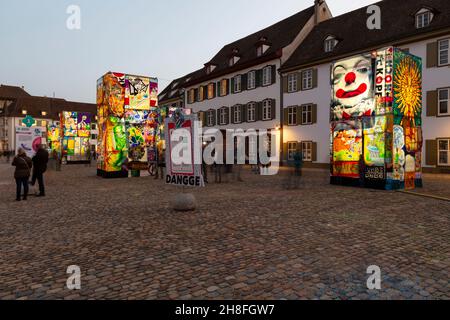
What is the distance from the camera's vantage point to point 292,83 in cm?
2803

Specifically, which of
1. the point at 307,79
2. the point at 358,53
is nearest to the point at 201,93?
the point at 307,79

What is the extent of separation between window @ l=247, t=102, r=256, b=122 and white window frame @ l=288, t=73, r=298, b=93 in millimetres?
4208

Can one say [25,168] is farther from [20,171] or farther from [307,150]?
[307,150]

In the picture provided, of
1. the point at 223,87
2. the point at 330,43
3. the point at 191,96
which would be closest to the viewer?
the point at 330,43

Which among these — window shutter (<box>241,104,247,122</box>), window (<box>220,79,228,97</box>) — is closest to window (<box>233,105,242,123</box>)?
window shutter (<box>241,104,247,122</box>)

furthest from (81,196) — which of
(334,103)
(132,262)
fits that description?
(334,103)

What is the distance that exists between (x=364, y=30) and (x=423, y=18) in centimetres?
454

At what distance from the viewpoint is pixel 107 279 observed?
13.3ft

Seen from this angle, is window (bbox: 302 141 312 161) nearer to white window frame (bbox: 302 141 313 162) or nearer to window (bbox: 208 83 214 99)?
white window frame (bbox: 302 141 313 162)

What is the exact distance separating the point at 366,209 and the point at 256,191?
4462 millimetres

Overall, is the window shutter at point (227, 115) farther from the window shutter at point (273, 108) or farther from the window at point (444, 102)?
the window at point (444, 102)

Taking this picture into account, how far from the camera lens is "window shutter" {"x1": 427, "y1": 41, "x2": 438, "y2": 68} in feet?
64.3
